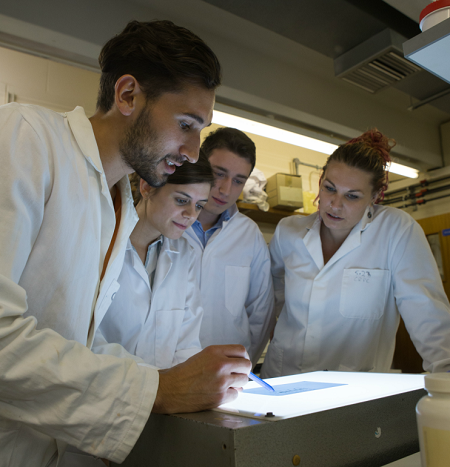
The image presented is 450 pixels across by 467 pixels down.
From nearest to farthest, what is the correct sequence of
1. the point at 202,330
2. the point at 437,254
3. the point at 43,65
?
the point at 202,330
the point at 43,65
the point at 437,254

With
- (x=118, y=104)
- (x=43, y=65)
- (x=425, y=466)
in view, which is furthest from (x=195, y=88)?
(x=43, y=65)

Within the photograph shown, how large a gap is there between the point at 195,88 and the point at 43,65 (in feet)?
7.32

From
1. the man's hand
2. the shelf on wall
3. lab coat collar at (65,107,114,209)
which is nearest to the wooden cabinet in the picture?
the shelf on wall

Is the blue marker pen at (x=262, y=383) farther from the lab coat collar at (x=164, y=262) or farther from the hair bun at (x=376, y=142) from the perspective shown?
the hair bun at (x=376, y=142)

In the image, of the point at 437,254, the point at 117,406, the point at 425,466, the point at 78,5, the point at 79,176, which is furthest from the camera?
the point at 437,254

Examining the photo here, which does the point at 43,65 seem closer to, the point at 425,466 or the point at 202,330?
the point at 202,330

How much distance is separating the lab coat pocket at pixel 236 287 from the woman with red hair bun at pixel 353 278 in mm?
196

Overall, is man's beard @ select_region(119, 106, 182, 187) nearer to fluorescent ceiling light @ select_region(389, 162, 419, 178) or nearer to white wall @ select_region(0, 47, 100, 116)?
white wall @ select_region(0, 47, 100, 116)

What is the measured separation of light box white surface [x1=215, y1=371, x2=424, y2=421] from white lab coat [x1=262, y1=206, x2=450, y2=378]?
2.19 feet

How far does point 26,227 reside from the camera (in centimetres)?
66

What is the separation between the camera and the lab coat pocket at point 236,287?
5.85ft

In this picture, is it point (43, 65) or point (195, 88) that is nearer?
point (195, 88)

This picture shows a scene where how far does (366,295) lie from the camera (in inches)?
61.6

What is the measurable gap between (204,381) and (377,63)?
7.77 ft
